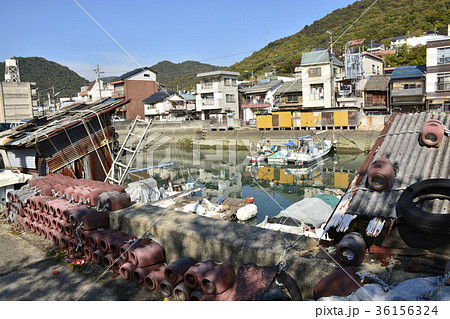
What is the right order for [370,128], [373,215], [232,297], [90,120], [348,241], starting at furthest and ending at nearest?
[370,128]
[90,120]
[373,215]
[348,241]
[232,297]

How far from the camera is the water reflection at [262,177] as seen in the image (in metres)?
21.5

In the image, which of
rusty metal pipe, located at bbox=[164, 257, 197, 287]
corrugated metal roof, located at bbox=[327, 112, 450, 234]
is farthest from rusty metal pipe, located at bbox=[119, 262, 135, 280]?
corrugated metal roof, located at bbox=[327, 112, 450, 234]

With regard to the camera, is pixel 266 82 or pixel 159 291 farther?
pixel 266 82

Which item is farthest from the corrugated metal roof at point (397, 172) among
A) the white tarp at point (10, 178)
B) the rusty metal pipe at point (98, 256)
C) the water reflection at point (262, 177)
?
the water reflection at point (262, 177)

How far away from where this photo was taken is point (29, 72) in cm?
7112

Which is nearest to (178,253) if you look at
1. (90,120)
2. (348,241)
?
(348,241)

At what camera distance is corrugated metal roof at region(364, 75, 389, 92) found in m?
40.2

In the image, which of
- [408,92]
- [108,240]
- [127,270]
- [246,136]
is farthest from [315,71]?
[127,270]

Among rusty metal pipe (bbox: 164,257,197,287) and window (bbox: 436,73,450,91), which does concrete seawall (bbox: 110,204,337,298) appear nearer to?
rusty metal pipe (bbox: 164,257,197,287)

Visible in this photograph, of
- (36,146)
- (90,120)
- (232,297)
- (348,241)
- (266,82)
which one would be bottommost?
(232,297)

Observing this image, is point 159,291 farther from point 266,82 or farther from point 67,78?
point 67,78

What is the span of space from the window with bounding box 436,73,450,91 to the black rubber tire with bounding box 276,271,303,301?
37.4 metres

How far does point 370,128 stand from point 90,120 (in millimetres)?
33763

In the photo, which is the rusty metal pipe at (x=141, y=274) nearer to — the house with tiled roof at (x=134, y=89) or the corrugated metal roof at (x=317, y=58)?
the corrugated metal roof at (x=317, y=58)
